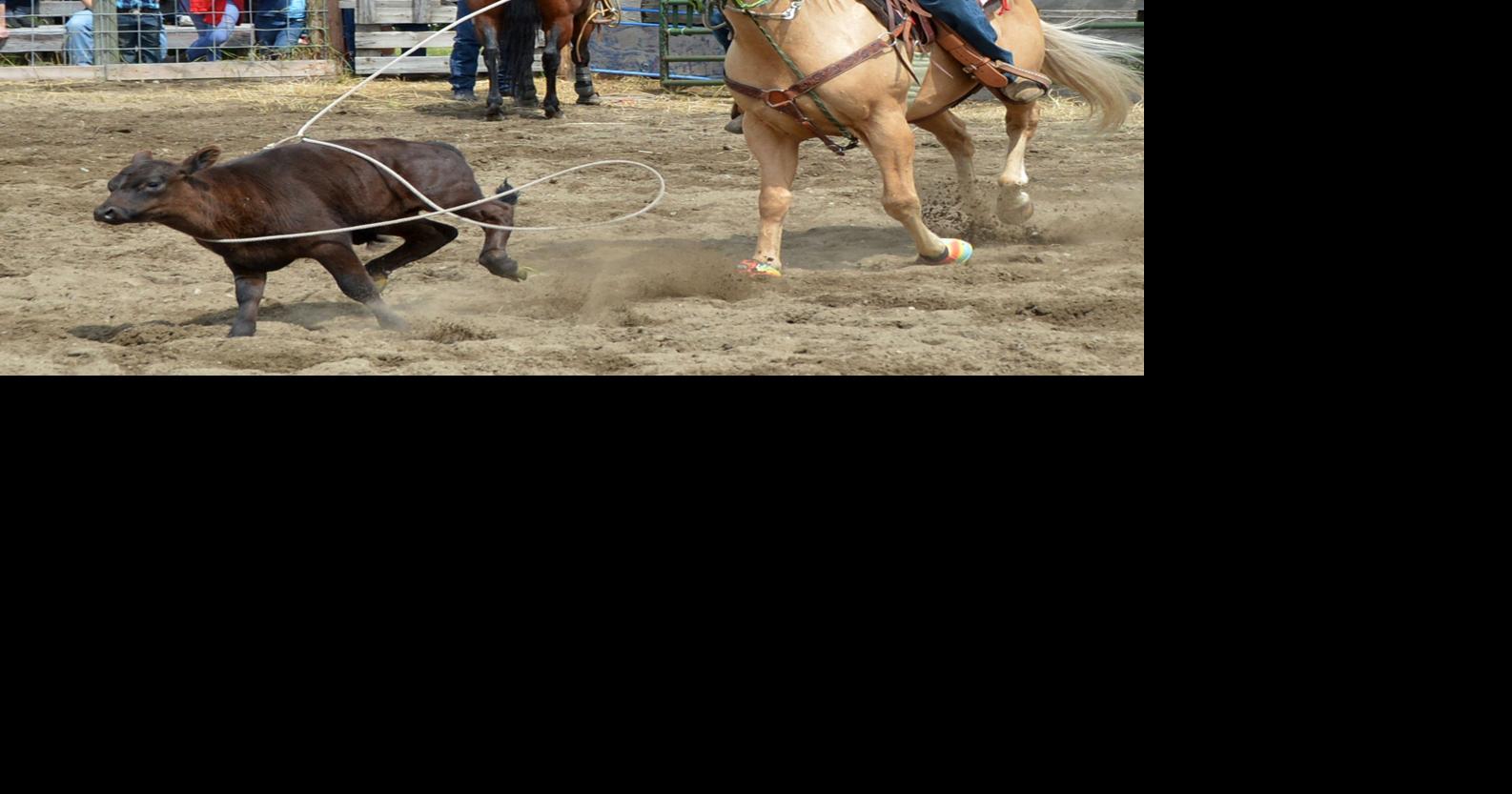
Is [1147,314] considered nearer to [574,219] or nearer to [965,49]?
[965,49]

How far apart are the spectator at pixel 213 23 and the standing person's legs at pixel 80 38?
91 cm

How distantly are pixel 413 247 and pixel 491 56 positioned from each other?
615cm

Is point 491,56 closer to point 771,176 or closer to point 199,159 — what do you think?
point 771,176

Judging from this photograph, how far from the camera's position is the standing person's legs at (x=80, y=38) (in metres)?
14.1

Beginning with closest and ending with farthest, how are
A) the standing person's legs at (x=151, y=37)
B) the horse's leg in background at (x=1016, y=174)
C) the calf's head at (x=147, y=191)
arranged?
the calf's head at (x=147, y=191) < the horse's leg in background at (x=1016, y=174) < the standing person's legs at (x=151, y=37)

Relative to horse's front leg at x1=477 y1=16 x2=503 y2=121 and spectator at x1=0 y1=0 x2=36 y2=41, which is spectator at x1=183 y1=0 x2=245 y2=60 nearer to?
spectator at x1=0 y1=0 x2=36 y2=41

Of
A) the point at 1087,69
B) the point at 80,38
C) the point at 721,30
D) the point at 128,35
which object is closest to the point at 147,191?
the point at 721,30

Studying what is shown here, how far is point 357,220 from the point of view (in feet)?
Result: 18.4

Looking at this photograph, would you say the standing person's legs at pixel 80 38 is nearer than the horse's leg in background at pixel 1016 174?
No

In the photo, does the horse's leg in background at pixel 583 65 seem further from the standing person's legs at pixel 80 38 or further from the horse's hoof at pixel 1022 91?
the horse's hoof at pixel 1022 91

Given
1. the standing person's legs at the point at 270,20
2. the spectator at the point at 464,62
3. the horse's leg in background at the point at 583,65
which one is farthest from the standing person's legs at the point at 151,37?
the horse's leg in background at the point at 583,65

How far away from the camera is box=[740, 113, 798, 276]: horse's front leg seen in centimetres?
632

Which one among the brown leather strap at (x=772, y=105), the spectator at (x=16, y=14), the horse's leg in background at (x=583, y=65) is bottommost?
the brown leather strap at (x=772, y=105)

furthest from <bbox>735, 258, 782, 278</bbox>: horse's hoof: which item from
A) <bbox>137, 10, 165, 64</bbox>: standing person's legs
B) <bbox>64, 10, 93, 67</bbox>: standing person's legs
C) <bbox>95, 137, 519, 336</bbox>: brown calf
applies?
<bbox>64, 10, 93, 67</bbox>: standing person's legs
